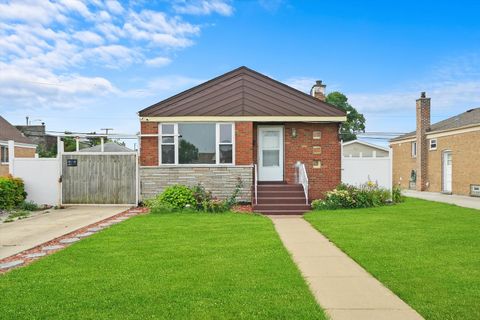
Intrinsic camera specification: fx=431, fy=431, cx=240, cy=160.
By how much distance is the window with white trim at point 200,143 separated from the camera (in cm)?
1659

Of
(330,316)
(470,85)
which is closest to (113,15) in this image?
(330,316)

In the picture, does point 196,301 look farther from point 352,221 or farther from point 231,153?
point 231,153

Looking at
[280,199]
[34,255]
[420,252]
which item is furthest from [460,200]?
[34,255]

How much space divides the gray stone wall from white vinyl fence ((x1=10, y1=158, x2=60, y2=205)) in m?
3.81

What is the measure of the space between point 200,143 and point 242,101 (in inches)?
91.5

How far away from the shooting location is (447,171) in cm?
2688

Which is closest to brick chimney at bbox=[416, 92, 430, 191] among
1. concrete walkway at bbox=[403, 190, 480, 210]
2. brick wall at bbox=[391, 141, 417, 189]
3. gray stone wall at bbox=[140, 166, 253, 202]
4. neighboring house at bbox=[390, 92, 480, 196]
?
neighboring house at bbox=[390, 92, 480, 196]

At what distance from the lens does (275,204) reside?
15.0 m

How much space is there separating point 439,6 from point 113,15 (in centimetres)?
1301

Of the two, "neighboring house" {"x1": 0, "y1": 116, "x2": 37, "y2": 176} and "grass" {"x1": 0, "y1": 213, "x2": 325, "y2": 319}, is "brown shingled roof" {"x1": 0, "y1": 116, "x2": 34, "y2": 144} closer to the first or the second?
"neighboring house" {"x1": 0, "y1": 116, "x2": 37, "y2": 176}

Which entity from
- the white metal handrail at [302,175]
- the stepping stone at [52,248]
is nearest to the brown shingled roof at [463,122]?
the white metal handrail at [302,175]

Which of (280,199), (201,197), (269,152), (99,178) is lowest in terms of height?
(280,199)

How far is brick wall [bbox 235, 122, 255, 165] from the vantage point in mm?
16516

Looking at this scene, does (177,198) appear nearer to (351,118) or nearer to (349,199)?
(349,199)
